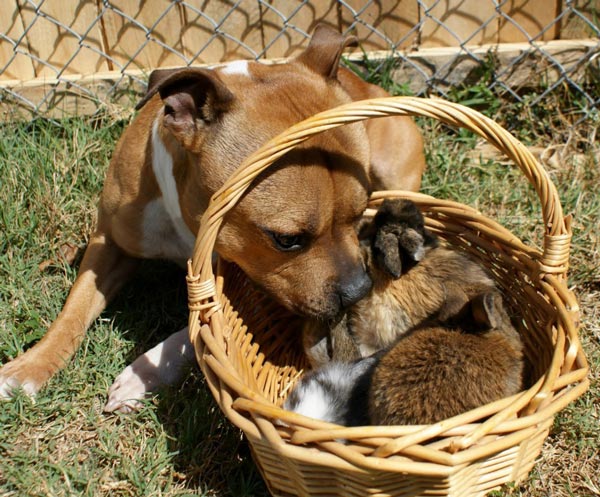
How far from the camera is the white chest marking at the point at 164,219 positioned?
3.53m

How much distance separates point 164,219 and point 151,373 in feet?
2.63

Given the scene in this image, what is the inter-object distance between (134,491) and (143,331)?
1111mm

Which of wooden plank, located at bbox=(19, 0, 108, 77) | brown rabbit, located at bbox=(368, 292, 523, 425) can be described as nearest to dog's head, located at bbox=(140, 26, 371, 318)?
brown rabbit, located at bbox=(368, 292, 523, 425)

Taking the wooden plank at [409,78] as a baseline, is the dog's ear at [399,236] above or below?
below

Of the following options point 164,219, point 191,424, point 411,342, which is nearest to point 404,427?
point 411,342

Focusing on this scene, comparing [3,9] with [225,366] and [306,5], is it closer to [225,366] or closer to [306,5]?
[306,5]

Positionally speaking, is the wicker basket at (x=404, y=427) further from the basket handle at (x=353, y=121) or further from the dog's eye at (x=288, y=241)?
the dog's eye at (x=288, y=241)

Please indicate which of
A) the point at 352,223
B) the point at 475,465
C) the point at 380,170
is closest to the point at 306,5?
the point at 380,170

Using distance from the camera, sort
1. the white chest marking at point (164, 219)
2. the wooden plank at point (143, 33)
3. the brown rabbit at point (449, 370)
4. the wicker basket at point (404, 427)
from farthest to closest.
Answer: the wooden plank at point (143, 33)
the white chest marking at point (164, 219)
the brown rabbit at point (449, 370)
the wicker basket at point (404, 427)

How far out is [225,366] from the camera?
2.63 m

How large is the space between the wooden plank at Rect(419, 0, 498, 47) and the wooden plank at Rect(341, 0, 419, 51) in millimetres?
81

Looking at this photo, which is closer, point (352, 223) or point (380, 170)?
point (352, 223)

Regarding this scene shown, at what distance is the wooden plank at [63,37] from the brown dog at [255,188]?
1.80 metres

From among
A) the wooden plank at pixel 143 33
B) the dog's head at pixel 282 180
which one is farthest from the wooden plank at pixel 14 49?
the dog's head at pixel 282 180
